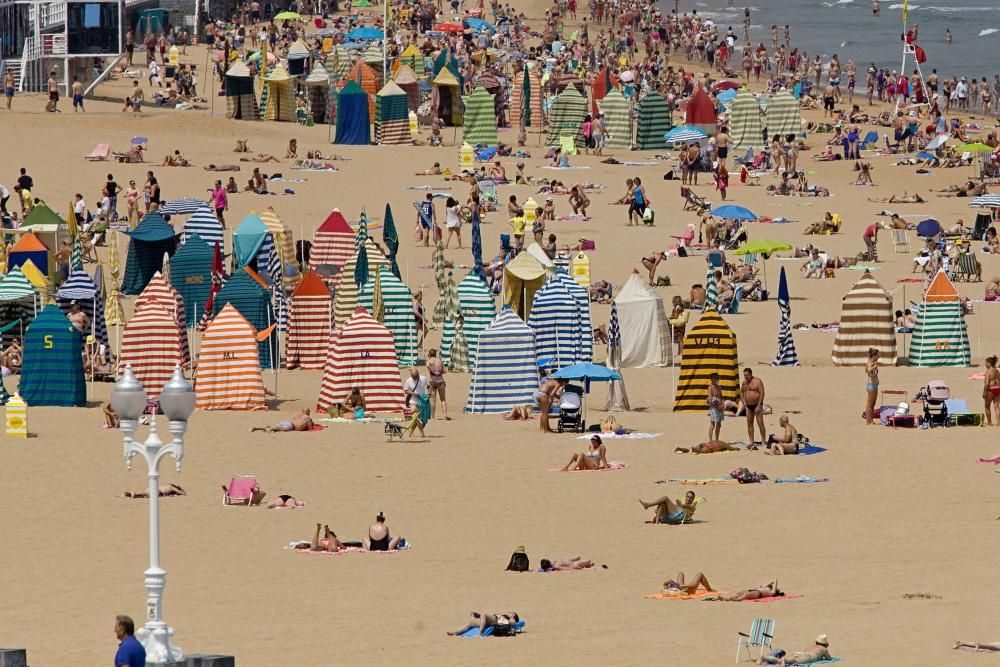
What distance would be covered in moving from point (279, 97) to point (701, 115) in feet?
29.6

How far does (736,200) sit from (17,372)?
1621cm

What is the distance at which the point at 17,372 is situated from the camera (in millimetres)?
27109

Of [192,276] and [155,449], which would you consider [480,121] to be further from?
[155,449]

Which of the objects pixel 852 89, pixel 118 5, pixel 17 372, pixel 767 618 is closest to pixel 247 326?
pixel 17 372

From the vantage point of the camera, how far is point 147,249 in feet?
106

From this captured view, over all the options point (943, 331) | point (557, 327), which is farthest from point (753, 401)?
point (943, 331)

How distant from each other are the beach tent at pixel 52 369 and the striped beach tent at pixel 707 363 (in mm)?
6630

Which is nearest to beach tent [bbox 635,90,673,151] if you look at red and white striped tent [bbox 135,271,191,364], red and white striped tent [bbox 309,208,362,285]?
red and white striped tent [bbox 309,208,362,285]

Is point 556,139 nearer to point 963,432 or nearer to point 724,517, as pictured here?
point 963,432

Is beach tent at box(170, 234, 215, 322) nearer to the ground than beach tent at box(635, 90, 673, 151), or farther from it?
nearer to the ground

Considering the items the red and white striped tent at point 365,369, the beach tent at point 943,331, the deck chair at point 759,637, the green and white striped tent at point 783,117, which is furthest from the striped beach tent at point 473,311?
the green and white striped tent at point 783,117

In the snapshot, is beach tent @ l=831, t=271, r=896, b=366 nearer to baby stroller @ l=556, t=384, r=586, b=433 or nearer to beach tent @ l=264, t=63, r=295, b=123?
baby stroller @ l=556, t=384, r=586, b=433

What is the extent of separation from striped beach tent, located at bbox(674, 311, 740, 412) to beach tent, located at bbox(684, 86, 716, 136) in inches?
857

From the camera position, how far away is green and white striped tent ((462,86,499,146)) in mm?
46400
